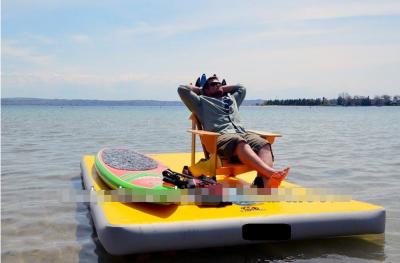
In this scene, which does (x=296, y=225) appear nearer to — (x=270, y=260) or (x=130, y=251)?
(x=270, y=260)

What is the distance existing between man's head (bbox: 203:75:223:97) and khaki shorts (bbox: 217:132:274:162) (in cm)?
93

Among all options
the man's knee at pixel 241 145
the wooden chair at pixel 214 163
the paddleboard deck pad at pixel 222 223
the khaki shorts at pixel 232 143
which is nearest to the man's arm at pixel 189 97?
the wooden chair at pixel 214 163

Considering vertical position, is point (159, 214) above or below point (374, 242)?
above

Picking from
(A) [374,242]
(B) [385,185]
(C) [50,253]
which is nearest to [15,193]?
(C) [50,253]

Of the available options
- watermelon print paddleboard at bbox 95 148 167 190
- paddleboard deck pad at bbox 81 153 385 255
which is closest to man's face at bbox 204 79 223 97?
watermelon print paddleboard at bbox 95 148 167 190

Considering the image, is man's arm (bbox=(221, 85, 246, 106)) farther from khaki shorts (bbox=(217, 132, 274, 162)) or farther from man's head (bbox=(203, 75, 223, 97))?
khaki shorts (bbox=(217, 132, 274, 162))

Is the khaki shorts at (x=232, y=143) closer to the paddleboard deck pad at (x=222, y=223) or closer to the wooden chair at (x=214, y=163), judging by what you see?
the wooden chair at (x=214, y=163)

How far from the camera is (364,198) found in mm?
6473

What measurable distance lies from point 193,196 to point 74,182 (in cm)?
404

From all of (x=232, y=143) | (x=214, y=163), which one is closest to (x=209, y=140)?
(x=214, y=163)

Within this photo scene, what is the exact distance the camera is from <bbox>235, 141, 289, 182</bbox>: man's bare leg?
15.9ft

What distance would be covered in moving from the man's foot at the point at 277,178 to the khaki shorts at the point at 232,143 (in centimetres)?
54

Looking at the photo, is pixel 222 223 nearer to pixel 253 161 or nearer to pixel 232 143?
pixel 253 161

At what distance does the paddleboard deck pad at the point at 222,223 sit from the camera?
12.3 feet
